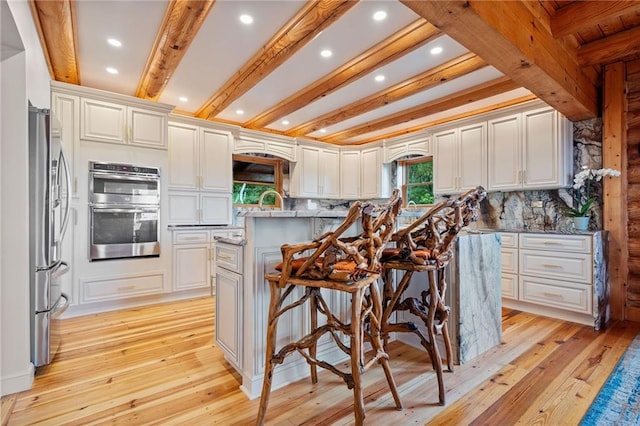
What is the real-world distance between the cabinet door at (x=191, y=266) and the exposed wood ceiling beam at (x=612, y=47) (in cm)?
446

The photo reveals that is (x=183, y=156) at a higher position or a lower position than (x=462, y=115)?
lower

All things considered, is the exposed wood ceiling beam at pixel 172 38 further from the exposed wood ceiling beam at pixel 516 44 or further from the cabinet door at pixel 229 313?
the cabinet door at pixel 229 313

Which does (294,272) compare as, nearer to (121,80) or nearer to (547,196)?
(121,80)

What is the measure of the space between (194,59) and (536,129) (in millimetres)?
3770

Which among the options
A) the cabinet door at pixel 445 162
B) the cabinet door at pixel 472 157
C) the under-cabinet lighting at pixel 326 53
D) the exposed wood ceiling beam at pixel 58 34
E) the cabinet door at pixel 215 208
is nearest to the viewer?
the exposed wood ceiling beam at pixel 58 34

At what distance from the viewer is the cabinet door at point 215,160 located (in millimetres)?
4176

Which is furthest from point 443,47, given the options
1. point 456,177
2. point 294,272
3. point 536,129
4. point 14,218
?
point 14,218

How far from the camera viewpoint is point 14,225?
185 cm

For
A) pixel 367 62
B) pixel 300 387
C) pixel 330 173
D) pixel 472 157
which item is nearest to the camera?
pixel 300 387

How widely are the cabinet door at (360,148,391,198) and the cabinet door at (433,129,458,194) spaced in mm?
1019

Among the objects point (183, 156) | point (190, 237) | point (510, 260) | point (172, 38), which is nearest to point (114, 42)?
point (172, 38)

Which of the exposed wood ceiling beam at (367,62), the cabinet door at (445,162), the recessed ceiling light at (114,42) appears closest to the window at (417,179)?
the cabinet door at (445,162)

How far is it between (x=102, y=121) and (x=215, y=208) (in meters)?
1.60

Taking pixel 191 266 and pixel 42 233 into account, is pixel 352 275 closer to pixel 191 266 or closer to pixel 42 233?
pixel 42 233
